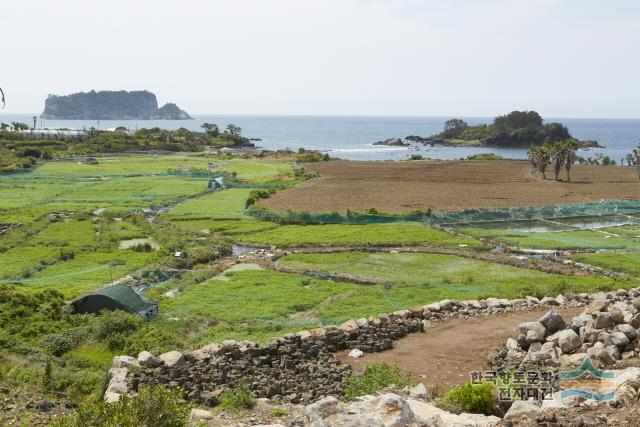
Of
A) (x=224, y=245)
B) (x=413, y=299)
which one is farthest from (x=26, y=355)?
(x=224, y=245)

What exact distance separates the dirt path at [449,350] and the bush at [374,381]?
975 mm

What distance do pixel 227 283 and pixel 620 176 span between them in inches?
2866

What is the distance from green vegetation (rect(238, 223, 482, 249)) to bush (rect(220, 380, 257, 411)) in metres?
24.8

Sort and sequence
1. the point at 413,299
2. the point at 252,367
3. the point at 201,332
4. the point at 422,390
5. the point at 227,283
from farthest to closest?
1. the point at 227,283
2. the point at 413,299
3. the point at 201,332
4. the point at 252,367
5. the point at 422,390

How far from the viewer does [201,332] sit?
22.2 m

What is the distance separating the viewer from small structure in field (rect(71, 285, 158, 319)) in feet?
75.4

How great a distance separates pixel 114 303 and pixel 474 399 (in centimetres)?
1461

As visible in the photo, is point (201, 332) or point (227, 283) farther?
point (227, 283)

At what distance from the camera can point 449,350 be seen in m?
19.4

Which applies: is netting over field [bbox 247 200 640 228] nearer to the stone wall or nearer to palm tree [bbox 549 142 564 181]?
palm tree [bbox 549 142 564 181]

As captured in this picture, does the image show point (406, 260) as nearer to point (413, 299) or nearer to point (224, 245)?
point (413, 299)

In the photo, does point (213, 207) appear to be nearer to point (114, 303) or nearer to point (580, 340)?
point (114, 303)

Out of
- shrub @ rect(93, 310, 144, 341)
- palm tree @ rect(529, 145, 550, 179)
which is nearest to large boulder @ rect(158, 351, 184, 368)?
shrub @ rect(93, 310, 144, 341)

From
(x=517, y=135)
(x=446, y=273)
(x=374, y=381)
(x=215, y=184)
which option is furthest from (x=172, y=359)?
(x=517, y=135)
